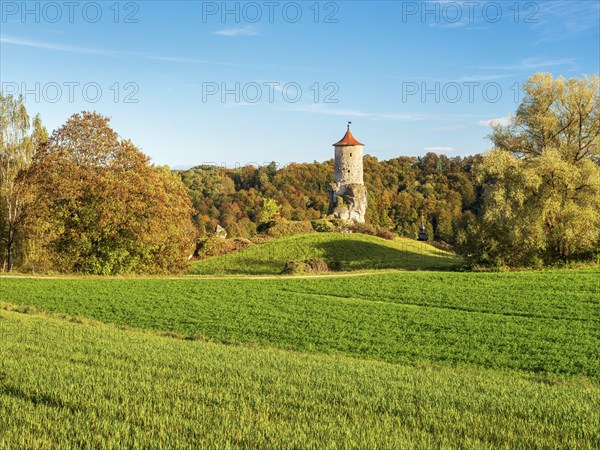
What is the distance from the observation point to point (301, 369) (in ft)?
38.4

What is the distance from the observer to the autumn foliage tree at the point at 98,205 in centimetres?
3578

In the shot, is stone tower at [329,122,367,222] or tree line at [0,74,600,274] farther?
stone tower at [329,122,367,222]

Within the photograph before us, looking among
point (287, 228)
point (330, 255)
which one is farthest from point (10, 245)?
point (287, 228)

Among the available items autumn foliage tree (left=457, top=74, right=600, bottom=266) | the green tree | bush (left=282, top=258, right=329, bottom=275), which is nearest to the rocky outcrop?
the green tree

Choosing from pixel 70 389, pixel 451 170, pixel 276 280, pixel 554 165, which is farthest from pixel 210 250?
pixel 451 170

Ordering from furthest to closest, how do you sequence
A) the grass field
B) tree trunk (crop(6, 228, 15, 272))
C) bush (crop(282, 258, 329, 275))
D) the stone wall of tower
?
the stone wall of tower, bush (crop(282, 258, 329, 275)), tree trunk (crop(6, 228, 15, 272)), the grass field

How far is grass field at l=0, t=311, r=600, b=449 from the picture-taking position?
656cm

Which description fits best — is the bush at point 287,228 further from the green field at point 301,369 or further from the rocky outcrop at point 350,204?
the green field at point 301,369

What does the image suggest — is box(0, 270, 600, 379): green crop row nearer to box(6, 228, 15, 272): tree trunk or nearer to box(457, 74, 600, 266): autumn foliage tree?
box(457, 74, 600, 266): autumn foliage tree

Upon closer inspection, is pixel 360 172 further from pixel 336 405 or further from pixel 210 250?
pixel 336 405

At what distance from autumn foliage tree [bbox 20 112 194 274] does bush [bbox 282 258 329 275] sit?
9013 millimetres

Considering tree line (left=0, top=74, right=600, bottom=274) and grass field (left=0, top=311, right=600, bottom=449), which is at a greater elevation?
tree line (left=0, top=74, right=600, bottom=274)

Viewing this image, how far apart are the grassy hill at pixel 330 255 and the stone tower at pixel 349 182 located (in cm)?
1557

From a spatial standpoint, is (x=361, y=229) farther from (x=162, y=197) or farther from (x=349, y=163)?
(x=162, y=197)
